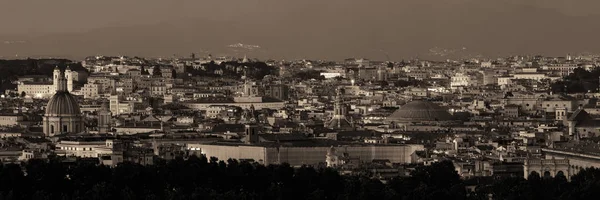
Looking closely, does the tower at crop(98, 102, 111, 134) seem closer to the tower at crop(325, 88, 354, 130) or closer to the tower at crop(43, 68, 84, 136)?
the tower at crop(43, 68, 84, 136)

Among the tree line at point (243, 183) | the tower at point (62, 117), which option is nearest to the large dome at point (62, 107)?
the tower at point (62, 117)

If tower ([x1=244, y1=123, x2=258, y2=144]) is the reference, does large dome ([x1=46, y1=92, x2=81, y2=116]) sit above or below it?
above

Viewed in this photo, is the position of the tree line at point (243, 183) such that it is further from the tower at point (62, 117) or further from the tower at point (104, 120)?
the tower at point (104, 120)

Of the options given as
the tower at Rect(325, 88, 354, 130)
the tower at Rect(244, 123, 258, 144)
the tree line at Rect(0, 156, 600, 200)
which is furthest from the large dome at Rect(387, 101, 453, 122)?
the tree line at Rect(0, 156, 600, 200)

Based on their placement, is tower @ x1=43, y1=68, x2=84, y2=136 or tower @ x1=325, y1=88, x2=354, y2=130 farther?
tower @ x1=325, y1=88, x2=354, y2=130

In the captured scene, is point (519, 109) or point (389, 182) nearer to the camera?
point (389, 182)

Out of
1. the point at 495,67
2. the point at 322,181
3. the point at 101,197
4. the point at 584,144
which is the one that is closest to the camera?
the point at 101,197

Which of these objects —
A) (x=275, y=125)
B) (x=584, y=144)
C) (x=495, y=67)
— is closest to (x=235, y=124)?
(x=275, y=125)

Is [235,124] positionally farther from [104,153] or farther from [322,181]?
[322,181]
